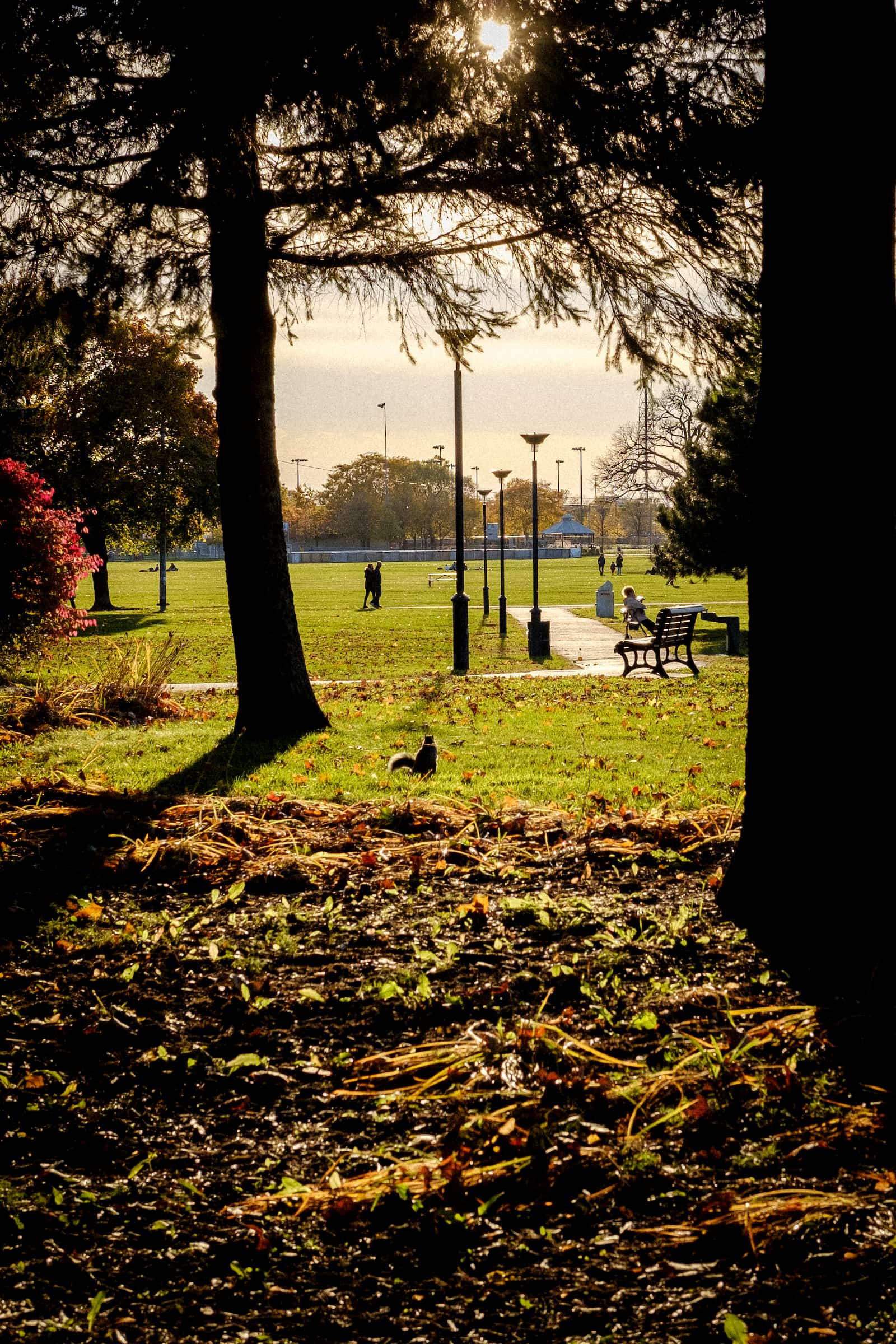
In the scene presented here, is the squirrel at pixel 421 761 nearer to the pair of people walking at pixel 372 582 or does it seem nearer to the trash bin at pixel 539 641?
the trash bin at pixel 539 641

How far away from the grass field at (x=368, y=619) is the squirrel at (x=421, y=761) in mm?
7517

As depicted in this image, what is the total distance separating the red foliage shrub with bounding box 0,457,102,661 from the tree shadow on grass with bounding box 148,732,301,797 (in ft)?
15.2

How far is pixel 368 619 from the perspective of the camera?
102ft

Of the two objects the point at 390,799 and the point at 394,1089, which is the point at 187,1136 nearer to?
the point at 394,1089

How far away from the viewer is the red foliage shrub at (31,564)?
1263cm

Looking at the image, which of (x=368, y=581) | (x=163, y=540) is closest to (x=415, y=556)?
(x=163, y=540)

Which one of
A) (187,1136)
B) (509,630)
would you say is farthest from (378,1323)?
(509,630)

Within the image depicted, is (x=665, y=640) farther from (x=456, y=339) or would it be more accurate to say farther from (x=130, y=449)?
(x=130, y=449)

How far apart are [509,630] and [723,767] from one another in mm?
18690

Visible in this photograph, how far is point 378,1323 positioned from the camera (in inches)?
78.7

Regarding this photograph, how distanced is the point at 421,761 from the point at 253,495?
326cm

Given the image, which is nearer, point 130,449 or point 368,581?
point 130,449

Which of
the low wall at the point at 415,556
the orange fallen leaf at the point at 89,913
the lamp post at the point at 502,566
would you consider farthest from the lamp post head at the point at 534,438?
the low wall at the point at 415,556

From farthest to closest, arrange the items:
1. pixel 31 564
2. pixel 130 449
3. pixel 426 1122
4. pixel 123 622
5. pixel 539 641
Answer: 1. pixel 130 449
2. pixel 123 622
3. pixel 539 641
4. pixel 31 564
5. pixel 426 1122
